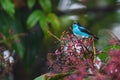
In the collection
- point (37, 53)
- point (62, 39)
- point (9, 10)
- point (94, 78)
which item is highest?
point (9, 10)

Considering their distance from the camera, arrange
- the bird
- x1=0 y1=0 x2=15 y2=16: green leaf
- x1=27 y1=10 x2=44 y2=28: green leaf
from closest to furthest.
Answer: the bird
x1=0 y1=0 x2=15 y2=16: green leaf
x1=27 y1=10 x2=44 y2=28: green leaf

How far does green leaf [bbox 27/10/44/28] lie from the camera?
201 cm

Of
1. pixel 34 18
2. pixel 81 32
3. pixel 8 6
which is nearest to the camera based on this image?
pixel 81 32

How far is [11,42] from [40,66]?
27cm

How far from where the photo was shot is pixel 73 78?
2.29 feet

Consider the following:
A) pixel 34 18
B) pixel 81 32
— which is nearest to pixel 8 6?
pixel 34 18

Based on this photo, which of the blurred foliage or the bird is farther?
the blurred foliage

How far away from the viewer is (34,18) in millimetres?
2023

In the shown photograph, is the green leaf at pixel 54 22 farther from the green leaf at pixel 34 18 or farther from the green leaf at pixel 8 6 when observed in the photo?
the green leaf at pixel 8 6

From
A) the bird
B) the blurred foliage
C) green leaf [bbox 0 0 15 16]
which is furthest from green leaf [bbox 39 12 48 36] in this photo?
the bird

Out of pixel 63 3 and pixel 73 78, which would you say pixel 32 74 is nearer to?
pixel 63 3

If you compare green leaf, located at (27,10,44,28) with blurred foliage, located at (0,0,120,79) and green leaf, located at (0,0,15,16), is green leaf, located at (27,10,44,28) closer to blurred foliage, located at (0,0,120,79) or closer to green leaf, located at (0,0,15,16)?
blurred foliage, located at (0,0,120,79)

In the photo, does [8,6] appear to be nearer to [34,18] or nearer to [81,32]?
[34,18]

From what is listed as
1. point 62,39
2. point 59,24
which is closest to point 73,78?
point 62,39
